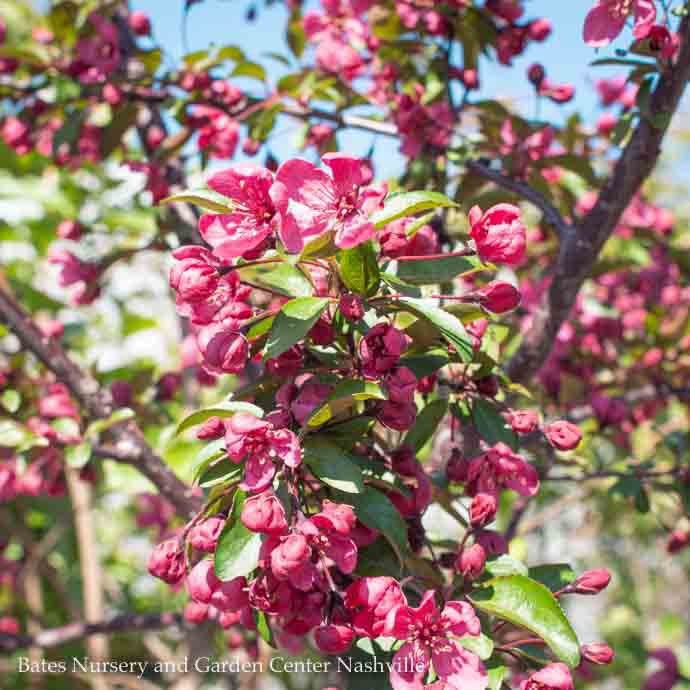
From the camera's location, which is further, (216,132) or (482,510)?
(216,132)

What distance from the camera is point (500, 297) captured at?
118cm

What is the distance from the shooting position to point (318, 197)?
1093 millimetres

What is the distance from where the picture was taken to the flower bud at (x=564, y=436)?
4.40 ft

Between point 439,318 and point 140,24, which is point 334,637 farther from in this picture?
point 140,24

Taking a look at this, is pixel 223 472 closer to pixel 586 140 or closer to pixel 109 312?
pixel 586 140

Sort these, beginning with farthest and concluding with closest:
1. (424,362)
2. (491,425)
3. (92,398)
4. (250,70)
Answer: (250,70)
(92,398)
(491,425)
(424,362)

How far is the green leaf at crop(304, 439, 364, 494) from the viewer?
1.05 metres

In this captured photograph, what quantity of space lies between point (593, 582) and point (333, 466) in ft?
1.47

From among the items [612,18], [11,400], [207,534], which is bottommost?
[11,400]

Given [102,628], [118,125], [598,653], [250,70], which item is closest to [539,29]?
[250,70]

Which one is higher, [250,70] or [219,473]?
[250,70]

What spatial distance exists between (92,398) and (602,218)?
115cm

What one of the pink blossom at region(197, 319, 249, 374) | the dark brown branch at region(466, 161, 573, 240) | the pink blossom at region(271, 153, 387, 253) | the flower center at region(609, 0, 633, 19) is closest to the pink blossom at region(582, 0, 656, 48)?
the flower center at region(609, 0, 633, 19)

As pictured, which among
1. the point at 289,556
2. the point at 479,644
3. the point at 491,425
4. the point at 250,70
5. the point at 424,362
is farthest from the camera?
the point at 250,70
